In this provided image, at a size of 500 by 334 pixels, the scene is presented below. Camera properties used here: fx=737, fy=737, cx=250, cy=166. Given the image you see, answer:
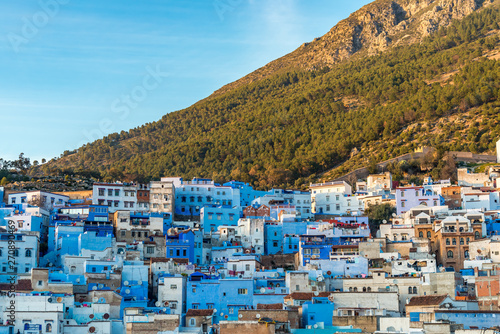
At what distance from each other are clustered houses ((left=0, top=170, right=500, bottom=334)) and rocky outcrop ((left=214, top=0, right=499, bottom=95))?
57.9 metres

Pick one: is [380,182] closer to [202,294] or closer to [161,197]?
[161,197]

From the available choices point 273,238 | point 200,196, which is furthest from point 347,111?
point 273,238

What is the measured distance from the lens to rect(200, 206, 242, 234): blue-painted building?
54469mm

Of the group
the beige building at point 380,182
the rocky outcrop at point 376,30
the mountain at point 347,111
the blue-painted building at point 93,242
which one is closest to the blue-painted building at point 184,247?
the blue-painted building at point 93,242

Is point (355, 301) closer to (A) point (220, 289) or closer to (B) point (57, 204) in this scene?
(A) point (220, 289)

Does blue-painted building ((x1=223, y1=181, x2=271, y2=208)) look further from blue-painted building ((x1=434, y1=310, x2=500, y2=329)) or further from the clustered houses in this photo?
blue-painted building ((x1=434, y1=310, x2=500, y2=329))

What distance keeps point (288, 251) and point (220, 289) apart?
33.7 feet

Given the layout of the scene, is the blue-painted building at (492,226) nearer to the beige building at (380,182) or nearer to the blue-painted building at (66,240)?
the beige building at (380,182)

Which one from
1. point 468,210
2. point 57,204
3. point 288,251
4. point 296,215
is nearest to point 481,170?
point 468,210

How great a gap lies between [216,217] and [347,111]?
38805 millimetres

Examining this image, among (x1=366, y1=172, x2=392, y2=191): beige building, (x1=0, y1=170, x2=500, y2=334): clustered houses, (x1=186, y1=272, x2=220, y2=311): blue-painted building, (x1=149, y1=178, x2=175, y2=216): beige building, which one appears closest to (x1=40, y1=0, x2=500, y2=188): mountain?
(x1=366, y1=172, x2=392, y2=191): beige building

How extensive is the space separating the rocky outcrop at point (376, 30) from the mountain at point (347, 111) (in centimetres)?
23

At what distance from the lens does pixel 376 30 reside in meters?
123

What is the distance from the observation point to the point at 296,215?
182ft
